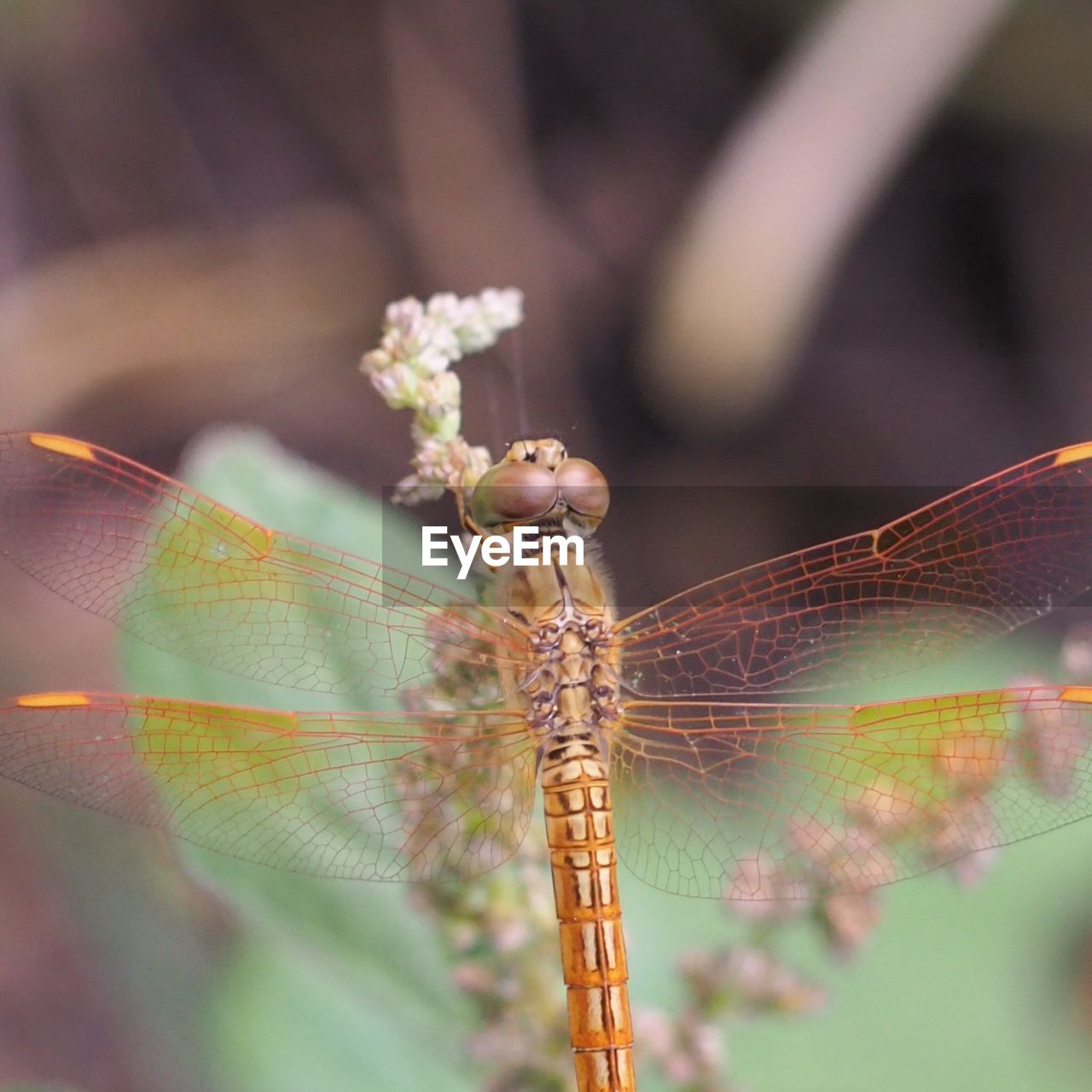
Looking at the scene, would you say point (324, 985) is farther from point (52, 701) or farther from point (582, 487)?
point (582, 487)

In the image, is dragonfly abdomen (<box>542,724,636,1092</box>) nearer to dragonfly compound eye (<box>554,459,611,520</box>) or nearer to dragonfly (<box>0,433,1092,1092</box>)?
dragonfly (<box>0,433,1092,1092</box>)

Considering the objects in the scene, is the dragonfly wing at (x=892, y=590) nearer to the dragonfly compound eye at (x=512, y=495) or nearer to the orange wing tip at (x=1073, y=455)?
the orange wing tip at (x=1073, y=455)

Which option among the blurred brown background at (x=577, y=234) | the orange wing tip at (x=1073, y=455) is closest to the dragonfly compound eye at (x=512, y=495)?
the orange wing tip at (x=1073, y=455)

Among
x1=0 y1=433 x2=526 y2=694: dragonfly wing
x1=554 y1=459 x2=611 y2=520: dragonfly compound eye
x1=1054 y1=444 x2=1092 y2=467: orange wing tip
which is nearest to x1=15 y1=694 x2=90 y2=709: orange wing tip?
x1=0 y1=433 x2=526 y2=694: dragonfly wing

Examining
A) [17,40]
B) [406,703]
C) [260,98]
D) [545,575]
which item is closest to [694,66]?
[260,98]

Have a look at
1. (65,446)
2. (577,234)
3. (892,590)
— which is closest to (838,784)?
(892,590)

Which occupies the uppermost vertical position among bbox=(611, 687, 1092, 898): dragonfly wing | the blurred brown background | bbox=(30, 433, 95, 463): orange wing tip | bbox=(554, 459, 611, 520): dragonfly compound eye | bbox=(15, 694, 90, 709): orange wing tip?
the blurred brown background
